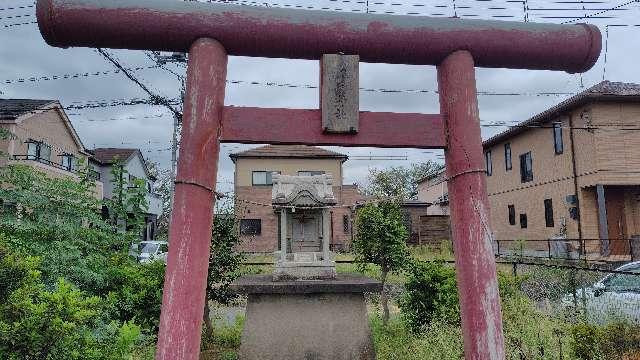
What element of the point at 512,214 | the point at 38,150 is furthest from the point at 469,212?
the point at 38,150

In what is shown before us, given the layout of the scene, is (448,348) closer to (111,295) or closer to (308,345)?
(308,345)

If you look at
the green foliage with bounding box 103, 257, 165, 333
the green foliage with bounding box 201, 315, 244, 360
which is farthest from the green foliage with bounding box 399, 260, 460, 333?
the green foliage with bounding box 103, 257, 165, 333

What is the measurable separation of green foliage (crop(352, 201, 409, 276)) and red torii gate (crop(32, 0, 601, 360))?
8.66m

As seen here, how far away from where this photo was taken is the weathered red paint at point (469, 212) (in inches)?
98.9

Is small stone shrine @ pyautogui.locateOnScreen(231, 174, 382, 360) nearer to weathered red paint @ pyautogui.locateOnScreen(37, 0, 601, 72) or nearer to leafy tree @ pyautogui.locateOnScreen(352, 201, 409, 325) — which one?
leafy tree @ pyautogui.locateOnScreen(352, 201, 409, 325)

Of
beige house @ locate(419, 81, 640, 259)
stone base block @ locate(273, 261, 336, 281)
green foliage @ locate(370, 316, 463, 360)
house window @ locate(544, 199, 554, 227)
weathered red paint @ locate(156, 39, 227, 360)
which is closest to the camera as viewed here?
weathered red paint @ locate(156, 39, 227, 360)

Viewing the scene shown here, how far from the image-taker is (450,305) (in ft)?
29.3

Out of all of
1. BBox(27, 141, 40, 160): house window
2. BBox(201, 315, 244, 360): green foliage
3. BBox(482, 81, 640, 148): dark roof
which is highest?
BBox(482, 81, 640, 148): dark roof

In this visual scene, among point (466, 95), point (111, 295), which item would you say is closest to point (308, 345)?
point (111, 295)

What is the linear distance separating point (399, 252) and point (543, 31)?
9018 mm

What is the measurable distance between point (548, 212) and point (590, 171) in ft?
13.0

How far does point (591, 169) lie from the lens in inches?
690

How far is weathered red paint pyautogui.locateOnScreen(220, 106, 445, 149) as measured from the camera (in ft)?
8.82

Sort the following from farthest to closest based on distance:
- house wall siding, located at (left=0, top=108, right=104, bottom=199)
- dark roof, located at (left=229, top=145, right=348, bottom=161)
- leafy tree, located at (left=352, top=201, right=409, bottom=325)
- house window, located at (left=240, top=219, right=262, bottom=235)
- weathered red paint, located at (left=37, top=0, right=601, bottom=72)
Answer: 1. dark roof, located at (left=229, top=145, right=348, bottom=161)
2. house window, located at (left=240, top=219, right=262, bottom=235)
3. house wall siding, located at (left=0, top=108, right=104, bottom=199)
4. leafy tree, located at (left=352, top=201, right=409, bottom=325)
5. weathered red paint, located at (left=37, top=0, right=601, bottom=72)
